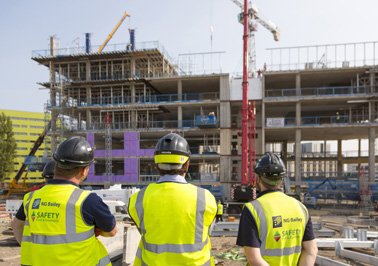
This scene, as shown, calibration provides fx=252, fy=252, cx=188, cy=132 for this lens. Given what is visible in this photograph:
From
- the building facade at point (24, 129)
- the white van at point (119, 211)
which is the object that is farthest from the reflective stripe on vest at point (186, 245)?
the building facade at point (24, 129)

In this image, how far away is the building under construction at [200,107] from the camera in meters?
27.2

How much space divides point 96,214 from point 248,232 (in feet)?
4.20

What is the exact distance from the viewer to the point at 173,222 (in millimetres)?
2021

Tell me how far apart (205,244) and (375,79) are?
34.4 metres

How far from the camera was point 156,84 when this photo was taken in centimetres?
3178

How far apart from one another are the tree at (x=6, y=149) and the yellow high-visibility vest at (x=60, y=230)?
164ft

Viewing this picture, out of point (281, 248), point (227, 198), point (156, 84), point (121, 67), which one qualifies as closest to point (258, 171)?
point (281, 248)

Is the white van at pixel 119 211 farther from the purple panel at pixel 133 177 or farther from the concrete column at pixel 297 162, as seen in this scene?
the concrete column at pixel 297 162

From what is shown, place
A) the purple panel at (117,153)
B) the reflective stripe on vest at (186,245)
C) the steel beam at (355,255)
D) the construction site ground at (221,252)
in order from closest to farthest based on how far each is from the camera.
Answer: the reflective stripe on vest at (186,245) < the steel beam at (355,255) < the construction site ground at (221,252) < the purple panel at (117,153)

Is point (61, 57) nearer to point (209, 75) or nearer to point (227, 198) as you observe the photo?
point (209, 75)

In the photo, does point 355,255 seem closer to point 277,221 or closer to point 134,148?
point 277,221

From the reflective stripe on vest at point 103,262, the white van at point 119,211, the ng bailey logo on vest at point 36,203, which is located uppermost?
the ng bailey logo on vest at point 36,203

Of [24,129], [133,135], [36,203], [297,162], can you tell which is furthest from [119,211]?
[24,129]

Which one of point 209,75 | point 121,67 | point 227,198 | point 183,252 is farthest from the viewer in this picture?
point 121,67
